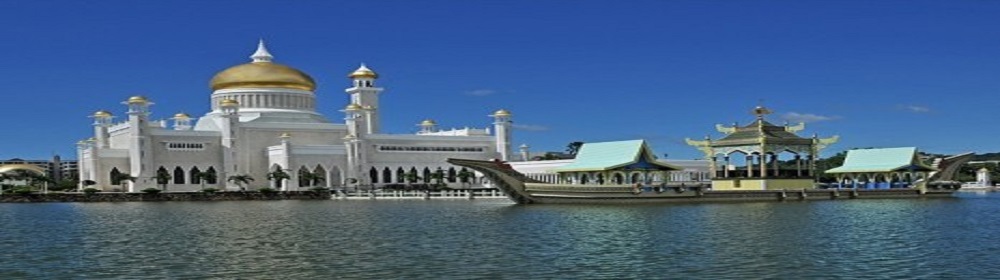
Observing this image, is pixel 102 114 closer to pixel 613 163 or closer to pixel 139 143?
pixel 139 143

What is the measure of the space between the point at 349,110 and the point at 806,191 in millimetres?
49638

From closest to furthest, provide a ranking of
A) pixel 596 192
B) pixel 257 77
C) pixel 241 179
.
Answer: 1. pixel 596 192
2. pixel 241 179
3. pixel 257 77

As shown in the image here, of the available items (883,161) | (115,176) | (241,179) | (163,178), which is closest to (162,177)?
(163,178)

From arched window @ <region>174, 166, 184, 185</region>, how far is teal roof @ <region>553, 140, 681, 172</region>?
143 ft

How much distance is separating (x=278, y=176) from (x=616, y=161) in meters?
41.3

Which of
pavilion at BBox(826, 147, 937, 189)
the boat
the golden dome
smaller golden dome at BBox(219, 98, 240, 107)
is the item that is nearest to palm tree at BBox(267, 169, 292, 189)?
smaller golden dome at BBox(219, 98, 240, 107)

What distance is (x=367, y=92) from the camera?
109 meters

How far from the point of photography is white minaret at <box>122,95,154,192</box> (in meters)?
93.6

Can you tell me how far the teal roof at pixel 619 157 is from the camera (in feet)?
201

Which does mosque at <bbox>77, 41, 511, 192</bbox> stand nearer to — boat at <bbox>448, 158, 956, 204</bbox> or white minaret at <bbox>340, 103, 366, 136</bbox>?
white minaret at <bbox>340, 103, 366, 136</bbox>

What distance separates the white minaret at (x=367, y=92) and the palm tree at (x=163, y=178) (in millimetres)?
20273

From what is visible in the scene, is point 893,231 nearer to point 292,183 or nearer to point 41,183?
point 292,183

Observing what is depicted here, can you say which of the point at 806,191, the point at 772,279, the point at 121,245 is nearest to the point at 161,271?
the point at 121,245

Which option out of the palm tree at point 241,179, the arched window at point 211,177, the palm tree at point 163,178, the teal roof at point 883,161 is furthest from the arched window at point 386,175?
the teal roof at point 883,161
